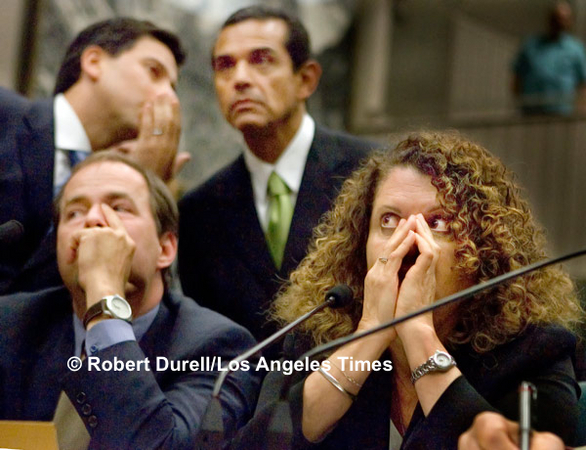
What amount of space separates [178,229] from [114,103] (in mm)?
517

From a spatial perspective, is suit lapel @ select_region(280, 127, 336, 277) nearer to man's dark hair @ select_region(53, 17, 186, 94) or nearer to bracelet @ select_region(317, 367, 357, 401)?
bracelet @ select_region(317, 367, 357, 401)

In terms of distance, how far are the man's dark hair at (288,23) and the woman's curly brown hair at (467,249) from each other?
1.98ft

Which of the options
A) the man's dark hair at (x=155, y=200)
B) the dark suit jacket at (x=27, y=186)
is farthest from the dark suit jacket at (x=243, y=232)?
the dark suit jacket at (x=27, y=186)

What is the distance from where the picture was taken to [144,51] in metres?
2.52

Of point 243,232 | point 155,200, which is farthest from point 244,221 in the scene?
point 155,200

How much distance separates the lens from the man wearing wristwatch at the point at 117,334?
1.64 metres

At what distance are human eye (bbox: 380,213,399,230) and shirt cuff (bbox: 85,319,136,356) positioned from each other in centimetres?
54

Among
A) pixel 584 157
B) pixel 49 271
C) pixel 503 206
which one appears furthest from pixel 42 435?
pixel 584 157

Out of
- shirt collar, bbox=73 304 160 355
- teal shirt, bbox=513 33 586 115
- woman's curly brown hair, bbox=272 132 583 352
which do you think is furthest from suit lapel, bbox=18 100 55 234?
teal shirt, bbox=513 33 586 115

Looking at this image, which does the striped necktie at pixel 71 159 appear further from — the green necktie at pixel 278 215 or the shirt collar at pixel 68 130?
the green necktie at pixel 278 215

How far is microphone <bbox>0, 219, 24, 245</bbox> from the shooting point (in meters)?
1.92

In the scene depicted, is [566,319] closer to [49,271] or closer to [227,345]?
[227,345]

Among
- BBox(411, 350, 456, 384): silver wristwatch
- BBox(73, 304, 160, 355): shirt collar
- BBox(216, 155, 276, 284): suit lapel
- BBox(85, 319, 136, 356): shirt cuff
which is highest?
BBox(216, 155, 276, 284): suit lapel

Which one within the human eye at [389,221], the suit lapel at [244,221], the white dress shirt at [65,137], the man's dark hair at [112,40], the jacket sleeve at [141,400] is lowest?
the jacket sleeve at [141,400]
